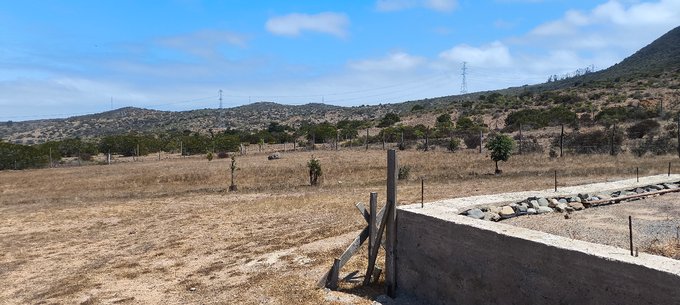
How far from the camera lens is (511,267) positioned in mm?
6379

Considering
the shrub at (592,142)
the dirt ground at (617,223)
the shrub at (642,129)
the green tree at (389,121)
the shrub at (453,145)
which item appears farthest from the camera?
the green tree at (389,121)

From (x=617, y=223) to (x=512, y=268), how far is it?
458 centimetres

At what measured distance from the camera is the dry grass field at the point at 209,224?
33.9ft

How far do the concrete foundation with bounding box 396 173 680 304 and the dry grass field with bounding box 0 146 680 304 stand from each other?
4.19 feet

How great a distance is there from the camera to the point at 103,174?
32.8 meters

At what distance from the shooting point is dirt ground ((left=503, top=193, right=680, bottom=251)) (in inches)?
341

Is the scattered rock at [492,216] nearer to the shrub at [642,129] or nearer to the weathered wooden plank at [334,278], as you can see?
the weathered wooden plank at [334,278]

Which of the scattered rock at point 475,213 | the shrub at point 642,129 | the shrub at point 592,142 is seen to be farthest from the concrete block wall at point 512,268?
the shrub at point 642,129

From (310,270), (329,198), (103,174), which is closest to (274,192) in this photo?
(329,198)

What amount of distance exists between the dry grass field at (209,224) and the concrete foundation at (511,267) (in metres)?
1.28

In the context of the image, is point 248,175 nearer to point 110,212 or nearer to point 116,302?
point 110,212

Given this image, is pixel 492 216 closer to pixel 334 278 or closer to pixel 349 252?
pixel 349 252

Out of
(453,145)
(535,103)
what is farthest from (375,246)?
(535,103)

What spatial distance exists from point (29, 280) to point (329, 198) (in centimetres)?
982
